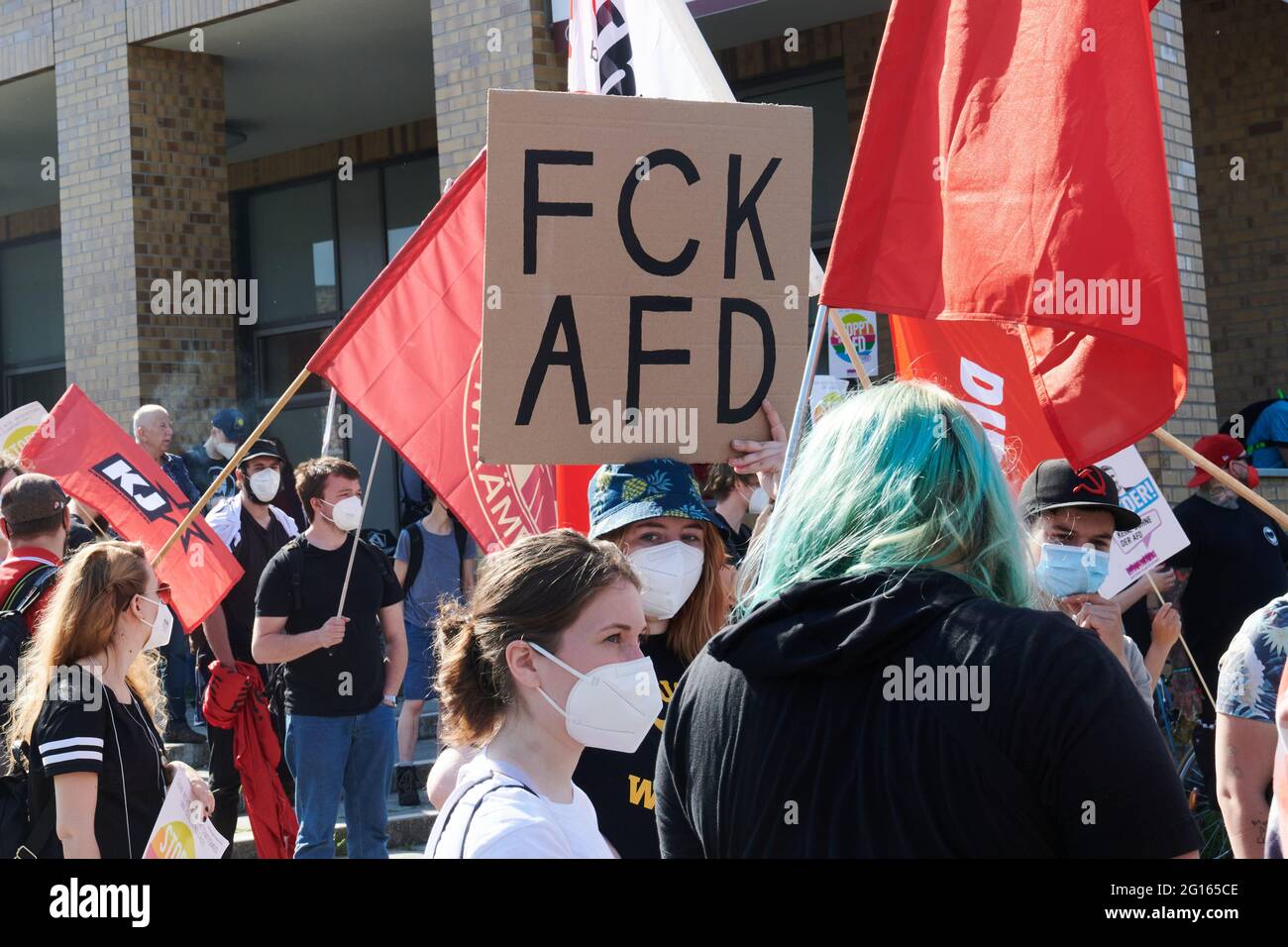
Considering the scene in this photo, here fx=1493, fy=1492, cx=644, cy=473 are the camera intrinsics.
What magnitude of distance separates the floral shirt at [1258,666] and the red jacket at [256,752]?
4.43 m

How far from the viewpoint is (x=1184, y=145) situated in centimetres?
867

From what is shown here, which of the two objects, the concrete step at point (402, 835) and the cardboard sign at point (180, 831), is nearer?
the cardboard sign at point (180, 831)

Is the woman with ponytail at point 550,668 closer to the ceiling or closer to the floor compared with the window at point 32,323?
closer to the floor

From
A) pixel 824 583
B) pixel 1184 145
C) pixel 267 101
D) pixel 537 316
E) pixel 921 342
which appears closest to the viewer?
pixel 824 583

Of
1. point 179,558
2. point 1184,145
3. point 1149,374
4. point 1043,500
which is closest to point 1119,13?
point 1149,374

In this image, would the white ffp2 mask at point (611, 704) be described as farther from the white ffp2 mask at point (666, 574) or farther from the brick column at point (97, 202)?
the brick column at point (97, 202)

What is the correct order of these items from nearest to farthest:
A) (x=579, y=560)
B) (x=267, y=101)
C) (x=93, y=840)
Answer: (x=579, y=560)
(x=93, y=840)
(x=267, y=101)

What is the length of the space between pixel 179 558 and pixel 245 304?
29.3 feet

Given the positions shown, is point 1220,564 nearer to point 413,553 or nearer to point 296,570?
point 413,553

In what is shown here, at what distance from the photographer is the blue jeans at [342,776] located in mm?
6328

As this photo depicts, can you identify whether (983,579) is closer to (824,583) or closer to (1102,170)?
(824,583)

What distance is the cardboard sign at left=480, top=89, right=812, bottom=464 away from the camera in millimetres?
3568

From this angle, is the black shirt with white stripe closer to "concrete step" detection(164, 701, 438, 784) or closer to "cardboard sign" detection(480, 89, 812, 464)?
"cardboard sign" detection(480, 89, 812, 464)

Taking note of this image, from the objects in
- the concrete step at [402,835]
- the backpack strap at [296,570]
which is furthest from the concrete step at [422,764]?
the backpack strap at [296,570]
